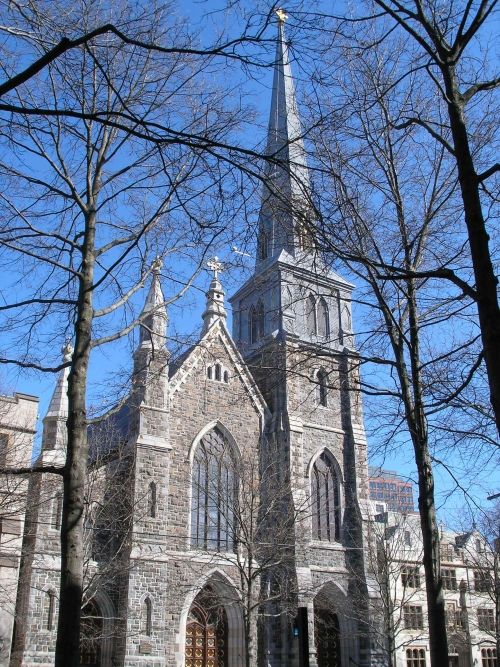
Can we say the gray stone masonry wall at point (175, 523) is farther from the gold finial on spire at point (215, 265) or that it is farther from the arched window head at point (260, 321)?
the gold finial on spire at point (215, 265)

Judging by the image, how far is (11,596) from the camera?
65.9 ft

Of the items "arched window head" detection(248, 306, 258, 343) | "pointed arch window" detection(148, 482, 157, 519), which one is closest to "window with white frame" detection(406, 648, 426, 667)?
"arched window head" detection(248, 306, 258, 343)

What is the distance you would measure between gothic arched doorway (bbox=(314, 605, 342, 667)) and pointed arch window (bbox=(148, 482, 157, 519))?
8.05 m

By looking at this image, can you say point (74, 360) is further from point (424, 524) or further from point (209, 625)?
point (209, 625)

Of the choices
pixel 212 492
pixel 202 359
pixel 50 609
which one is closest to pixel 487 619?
pixel 212 492

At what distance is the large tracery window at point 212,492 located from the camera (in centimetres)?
2644

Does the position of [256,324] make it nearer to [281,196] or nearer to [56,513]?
[56,513]

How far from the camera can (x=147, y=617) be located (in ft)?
76.6

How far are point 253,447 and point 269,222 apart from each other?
20845 millimetres

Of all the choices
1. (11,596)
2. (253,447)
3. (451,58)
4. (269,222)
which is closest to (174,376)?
(253,447)

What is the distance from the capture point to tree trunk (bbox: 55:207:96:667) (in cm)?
691

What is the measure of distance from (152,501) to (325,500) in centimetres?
843

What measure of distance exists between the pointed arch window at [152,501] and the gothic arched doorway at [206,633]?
3.54 metres

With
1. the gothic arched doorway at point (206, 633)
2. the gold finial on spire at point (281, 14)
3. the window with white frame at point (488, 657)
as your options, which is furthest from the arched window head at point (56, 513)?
the window with white frame at point (488, 657)
